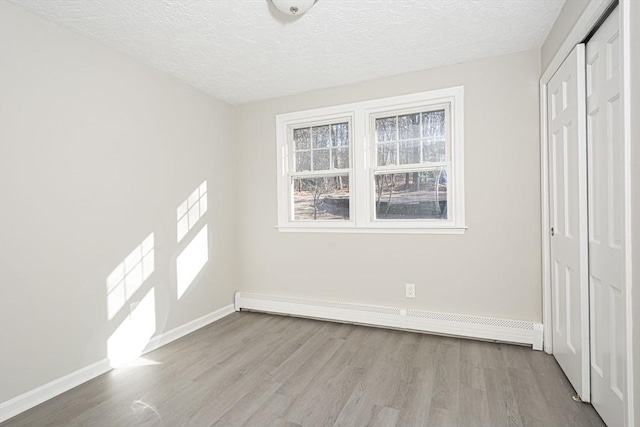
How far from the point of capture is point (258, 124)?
4.04 m

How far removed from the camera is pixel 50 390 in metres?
2.21

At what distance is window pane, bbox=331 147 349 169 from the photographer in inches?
144

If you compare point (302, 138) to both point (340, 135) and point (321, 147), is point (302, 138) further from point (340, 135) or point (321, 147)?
point (340, 135)

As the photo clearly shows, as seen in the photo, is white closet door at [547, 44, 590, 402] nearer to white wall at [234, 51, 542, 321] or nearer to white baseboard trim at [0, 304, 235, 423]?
white wall at [234, 51, 542, 321]

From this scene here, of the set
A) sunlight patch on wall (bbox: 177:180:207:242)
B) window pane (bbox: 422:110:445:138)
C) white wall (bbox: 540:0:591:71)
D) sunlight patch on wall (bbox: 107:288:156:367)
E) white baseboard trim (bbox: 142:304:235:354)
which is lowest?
white baseboard trim (bbox: 142:304:235:354)

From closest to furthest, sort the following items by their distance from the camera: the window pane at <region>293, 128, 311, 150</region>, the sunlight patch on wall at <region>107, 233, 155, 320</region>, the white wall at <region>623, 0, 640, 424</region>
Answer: the white wall at <region>623, 0, 640, 424</region> → the sunlight patch on wall at <region>107, 233, 155, 320</region> → the window pane at <region>293, 128, 311, 150</region>

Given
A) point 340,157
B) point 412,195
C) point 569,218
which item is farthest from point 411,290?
point 340,157

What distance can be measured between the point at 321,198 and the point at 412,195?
3.46ft

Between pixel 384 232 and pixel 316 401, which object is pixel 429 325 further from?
pixel 316 401

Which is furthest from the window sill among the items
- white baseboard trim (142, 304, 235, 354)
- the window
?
white baseboard trim (142, 304, 235, 354)

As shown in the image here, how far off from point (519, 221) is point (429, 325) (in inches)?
50.5

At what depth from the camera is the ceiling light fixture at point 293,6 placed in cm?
205

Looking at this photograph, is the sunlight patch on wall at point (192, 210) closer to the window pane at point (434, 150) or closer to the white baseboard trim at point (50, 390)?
the white baseboard trim at point (50, 390)

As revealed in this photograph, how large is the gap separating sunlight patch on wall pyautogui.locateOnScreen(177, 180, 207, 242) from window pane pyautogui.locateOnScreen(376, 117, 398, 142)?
6.60ft
